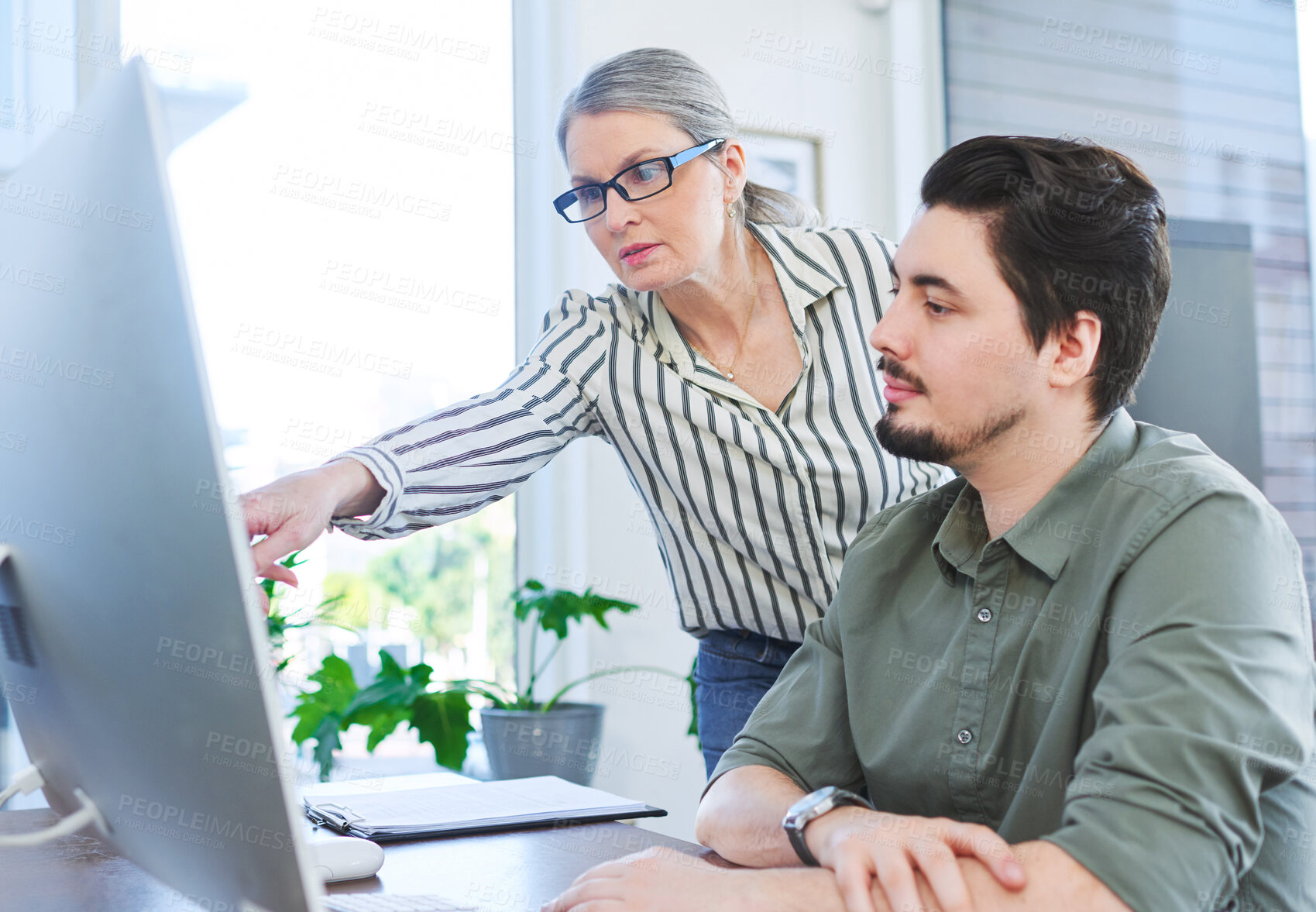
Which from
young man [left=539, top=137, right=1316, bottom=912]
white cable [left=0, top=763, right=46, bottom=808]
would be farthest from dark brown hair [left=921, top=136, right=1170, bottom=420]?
white cable [left=0, top=763, right=46, bottom=808]

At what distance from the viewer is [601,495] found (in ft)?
9.82

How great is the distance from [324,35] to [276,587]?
141 centimetres

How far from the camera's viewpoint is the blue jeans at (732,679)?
1.72 m

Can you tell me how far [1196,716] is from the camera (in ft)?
2.81

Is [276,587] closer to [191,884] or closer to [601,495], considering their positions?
[601,495]

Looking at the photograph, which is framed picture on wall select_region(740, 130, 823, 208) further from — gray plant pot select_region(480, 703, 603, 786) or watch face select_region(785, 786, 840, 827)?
watch face select_region(785, 786, 840, 827)

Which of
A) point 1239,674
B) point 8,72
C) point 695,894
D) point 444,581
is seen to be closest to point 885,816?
point 695,894

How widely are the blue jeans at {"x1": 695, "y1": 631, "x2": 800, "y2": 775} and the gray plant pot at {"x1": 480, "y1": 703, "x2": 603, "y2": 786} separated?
80cm

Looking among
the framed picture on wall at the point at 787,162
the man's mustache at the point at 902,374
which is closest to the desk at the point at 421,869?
the man's mustache at the point at 902,374

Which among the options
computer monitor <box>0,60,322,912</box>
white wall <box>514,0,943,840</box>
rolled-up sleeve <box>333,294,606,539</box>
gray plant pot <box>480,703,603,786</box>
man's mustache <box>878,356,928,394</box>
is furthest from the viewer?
white wall <box>514,0,943,840</box>

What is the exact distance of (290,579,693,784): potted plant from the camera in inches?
94.8

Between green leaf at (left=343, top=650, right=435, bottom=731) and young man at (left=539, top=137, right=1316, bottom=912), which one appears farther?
green leaf at (left=343, top=650, right=435, bottom=731)

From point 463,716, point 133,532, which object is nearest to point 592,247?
point 463,716

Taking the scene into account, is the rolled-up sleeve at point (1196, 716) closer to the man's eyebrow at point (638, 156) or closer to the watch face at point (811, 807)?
the watch face at point (811, 807)
